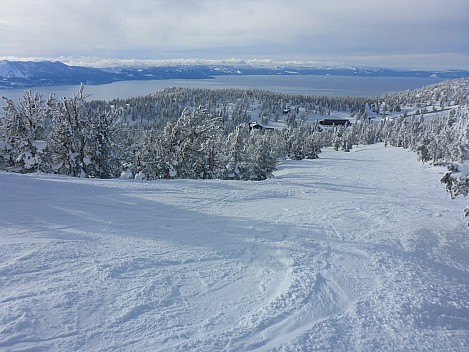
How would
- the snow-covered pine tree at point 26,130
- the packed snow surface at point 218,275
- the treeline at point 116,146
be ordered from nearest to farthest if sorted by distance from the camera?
the packed snow surface at point 218,275 < the snow-covered pine tree at point 26,130 < the treeline at point 116,146

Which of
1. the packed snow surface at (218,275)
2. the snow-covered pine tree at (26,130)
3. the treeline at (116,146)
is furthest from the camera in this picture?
the treeline at (116,146)

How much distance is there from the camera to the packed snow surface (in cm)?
506

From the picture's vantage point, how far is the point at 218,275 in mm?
6953

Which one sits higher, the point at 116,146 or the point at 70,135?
the point at 70,135

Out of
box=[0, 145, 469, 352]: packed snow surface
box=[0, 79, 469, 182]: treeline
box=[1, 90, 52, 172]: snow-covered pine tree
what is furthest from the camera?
box=[0, 79, 469, 182]: treeline

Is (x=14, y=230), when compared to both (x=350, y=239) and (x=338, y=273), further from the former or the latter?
(x=350, y=239)

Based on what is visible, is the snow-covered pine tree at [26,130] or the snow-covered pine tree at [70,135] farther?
the snow-covered pine tree at [70,135]

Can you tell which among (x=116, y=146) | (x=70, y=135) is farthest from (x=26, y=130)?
(x=116, y=146)

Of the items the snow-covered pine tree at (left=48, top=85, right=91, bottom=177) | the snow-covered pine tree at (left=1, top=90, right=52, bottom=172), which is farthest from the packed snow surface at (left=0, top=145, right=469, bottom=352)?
the snow-covered pine tree at (left=1, top=90, right=52, bottom=172)

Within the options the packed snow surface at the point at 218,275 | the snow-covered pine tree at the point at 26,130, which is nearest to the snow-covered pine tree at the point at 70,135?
the snow-covered pine tree at the point at 26,130

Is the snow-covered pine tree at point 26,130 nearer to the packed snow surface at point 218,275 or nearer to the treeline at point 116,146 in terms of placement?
the treeline at point 116,146

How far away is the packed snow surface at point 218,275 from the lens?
5.06 m

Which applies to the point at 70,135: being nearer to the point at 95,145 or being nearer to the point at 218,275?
the point at 95,145

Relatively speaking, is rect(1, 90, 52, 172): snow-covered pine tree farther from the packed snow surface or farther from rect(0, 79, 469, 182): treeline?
the packed snow surface
